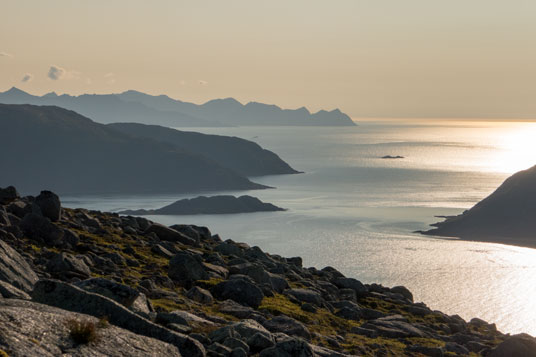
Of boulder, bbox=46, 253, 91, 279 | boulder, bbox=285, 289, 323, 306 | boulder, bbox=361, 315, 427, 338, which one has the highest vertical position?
boulder, bbox=46, 253, 91, 279

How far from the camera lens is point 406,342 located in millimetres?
31953

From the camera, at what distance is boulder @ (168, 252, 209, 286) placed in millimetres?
32219

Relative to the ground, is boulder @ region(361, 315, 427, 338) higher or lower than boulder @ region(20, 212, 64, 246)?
lower

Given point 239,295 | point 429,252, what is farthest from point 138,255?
point 429,252

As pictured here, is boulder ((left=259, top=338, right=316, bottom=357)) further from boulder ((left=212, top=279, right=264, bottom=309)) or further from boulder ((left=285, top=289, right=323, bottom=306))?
boulder ((left=285, top=289, right=323, bottom=306))

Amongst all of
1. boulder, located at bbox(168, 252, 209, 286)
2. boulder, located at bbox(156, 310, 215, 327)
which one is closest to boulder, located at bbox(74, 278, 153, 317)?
boulder, located at bbox(156, 310, 215, 327)

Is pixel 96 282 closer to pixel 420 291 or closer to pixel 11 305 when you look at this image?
pixel 11 305

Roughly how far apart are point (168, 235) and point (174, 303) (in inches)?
761

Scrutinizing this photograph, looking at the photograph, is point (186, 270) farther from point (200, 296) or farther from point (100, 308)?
point (100, 308)

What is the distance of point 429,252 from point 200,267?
16779cm

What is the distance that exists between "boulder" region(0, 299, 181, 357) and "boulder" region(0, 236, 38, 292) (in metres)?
4.38

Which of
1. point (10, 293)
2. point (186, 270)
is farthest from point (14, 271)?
Result: point (186, 270)

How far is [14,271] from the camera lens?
18922 mm

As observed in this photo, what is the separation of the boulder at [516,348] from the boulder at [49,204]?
25.2 meters
